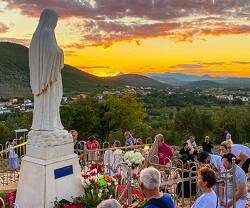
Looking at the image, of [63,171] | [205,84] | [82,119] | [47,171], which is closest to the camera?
[47,171]

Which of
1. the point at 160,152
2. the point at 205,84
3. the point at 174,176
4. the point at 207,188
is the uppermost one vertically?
the point at 207,188

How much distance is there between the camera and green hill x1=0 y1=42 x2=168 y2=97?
257 ft

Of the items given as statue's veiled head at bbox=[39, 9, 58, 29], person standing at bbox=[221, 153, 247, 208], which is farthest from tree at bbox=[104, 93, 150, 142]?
person standing at bbox=[221, 153, 247, 208]

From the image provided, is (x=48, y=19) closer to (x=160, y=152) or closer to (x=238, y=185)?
(x=238, y=185)

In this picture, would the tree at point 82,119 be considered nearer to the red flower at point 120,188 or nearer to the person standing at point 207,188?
the red flower at point 120,188

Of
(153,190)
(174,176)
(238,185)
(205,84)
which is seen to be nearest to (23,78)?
(174,176)

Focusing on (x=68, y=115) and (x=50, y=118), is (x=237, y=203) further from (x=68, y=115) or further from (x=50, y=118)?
(x=68, y=115)

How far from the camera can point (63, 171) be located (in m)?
7.88

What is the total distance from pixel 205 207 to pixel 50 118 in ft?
12.2

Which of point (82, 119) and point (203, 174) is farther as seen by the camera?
point (82, 119)

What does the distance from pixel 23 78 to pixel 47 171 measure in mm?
76583

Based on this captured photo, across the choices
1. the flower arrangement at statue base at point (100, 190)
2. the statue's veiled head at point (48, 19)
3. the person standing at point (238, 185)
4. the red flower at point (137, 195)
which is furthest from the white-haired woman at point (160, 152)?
the statue's veiled head at point (48, 19)

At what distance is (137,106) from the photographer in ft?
133

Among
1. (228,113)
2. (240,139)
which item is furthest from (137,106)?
(228,113)
